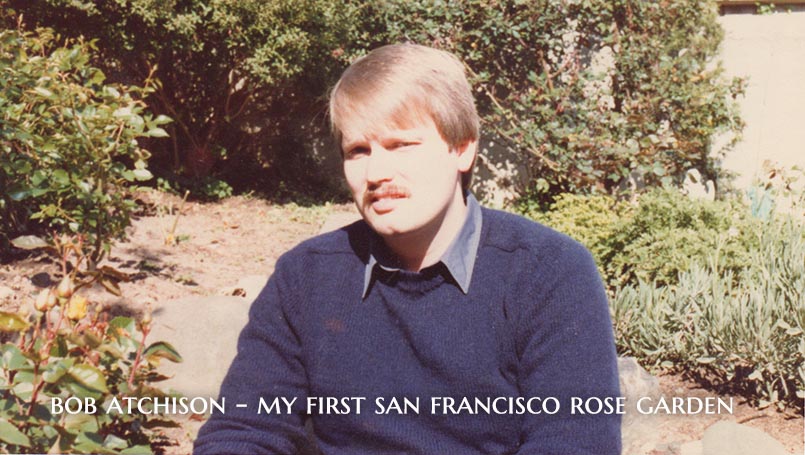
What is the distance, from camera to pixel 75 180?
3637 mm

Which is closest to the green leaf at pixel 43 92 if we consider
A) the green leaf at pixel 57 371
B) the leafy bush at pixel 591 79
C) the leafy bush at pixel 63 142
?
the leafy bush at pixel 63 142

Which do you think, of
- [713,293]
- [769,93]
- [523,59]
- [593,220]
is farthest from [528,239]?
[769,93]

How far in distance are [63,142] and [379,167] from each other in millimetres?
2383

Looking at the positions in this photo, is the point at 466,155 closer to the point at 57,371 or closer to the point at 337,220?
the point at 57,371

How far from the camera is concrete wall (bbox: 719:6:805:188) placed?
6996mm

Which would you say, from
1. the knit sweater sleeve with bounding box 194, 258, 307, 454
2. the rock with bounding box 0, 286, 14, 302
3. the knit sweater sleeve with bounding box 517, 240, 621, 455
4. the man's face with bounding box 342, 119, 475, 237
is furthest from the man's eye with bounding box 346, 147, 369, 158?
the rock with bounding box 0, 286, 14, 302

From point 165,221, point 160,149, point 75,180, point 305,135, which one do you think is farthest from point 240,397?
point 305,135

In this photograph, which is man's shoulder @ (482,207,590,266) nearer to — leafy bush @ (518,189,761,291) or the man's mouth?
the man's mouth

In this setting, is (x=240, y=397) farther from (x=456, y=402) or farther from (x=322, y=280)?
(x=456, y=402)

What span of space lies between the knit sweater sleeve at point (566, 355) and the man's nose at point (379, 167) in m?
0.42

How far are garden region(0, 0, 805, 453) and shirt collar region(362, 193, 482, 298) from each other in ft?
2.01

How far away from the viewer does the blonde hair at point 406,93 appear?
6.05 feet

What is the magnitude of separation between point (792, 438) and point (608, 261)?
5.88ft

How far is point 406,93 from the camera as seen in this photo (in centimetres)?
184
